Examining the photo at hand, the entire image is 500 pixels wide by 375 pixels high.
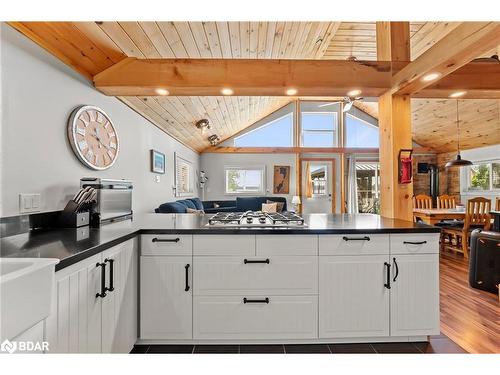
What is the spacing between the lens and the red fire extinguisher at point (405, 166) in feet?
7.67

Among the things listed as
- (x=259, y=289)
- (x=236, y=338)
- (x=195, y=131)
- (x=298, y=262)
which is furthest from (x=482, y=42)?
(x=195, y=131)

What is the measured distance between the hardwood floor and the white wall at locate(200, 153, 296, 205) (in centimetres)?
480

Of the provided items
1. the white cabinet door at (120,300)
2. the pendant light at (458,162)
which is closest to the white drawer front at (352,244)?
the white cabinet door at (120,300)

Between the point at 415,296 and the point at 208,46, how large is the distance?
290 centimetres

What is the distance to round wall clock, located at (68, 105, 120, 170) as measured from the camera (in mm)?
1944

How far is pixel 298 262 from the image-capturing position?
1.76 metres

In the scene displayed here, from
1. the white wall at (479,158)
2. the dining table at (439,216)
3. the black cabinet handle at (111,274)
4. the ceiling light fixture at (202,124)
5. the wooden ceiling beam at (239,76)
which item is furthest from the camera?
the white wall at (479,158)

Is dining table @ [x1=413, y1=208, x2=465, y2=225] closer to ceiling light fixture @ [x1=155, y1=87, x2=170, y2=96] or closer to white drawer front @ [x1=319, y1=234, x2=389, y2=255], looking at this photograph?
white drawer front @ [x1=319, y1=234, x2=389, y2=255]

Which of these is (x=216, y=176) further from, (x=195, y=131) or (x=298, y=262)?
(x=298, y=262)

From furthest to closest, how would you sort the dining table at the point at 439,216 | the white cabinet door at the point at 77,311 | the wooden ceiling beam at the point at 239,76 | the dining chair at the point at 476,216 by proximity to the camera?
1. the dining table at the point at 439,216
2. the dining chair at the point at 476,216
3. the wooden ceiling beam at the point at 239,76
4. the white cabinet door at the point at 77,311

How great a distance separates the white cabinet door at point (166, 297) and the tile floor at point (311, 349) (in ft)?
0.38

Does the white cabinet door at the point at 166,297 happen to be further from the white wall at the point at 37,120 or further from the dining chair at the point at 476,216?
the dining chair at the point at 476,216

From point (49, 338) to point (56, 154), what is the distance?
1299 millimetres

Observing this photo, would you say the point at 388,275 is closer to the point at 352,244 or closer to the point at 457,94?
the point at 352,244
